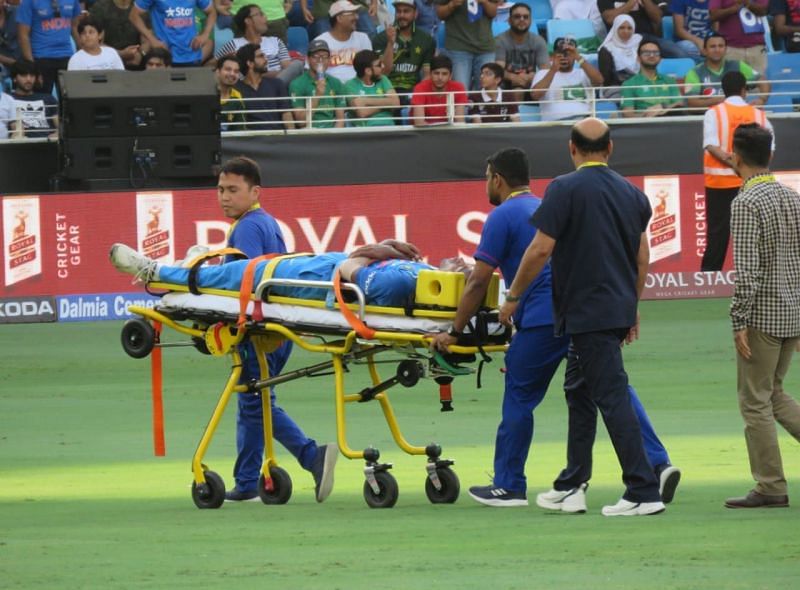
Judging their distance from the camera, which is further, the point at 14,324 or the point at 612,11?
the point at 612,11

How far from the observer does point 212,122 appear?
833 inches

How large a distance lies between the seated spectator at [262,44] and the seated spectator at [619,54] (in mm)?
4249

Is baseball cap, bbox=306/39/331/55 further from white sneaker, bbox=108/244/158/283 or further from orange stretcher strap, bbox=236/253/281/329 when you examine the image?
orange stretcher strap, bbox=236/253/281/329

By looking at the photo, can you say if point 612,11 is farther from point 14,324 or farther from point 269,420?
point 269,420

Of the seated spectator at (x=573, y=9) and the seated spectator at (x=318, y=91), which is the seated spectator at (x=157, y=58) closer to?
the seated spectator at (x=318, y=91)

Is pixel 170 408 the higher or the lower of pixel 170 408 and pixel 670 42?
the lower

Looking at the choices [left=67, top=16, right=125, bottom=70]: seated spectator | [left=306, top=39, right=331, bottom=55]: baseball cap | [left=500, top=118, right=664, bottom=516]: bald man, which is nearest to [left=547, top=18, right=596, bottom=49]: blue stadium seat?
[left=306, top=39, right=331, bottom=55]: baseball cap

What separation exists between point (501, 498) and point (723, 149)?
34.6ft

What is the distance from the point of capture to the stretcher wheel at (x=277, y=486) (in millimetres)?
9711

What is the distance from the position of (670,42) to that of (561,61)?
101 inches

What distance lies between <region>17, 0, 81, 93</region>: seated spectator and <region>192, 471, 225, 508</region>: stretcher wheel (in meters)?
14.3

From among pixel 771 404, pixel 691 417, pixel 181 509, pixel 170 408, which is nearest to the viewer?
pixel 771 404

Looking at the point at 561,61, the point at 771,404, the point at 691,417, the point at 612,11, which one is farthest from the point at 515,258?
the point at 612,11

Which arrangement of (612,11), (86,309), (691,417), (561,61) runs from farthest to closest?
(612,11) < (561,61) < (86,309) < (691,417)
